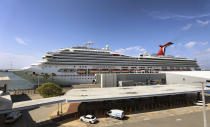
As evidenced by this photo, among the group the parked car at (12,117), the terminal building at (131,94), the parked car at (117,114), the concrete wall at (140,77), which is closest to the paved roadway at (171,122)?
the parked car at (117,114)

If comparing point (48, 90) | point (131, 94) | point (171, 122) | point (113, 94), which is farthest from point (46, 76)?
point (171, 122)

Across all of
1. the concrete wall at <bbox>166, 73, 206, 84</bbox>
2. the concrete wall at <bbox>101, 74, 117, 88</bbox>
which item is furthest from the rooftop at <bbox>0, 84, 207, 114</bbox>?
the concrete wall at <bbox>166, 73, 206, 84</bbox>

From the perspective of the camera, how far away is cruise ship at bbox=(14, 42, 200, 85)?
4426 centimetres

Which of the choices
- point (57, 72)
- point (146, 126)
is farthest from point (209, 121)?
point (57, 72)

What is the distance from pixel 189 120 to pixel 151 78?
82.6 feet

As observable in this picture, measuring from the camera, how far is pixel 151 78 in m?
40.0

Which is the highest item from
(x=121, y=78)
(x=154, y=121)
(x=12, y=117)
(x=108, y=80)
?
(x=121, y=78)

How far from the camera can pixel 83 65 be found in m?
51.2

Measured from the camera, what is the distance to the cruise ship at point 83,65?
1742 inches

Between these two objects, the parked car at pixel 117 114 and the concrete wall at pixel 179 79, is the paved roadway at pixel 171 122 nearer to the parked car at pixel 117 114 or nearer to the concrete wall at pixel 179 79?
the parked car at pixel 117 114

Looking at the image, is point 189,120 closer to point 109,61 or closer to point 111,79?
point 111,79

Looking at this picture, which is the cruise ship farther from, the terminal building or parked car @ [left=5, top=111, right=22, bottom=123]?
parked car @ [left=5, top=111, right=22, bottom=123]

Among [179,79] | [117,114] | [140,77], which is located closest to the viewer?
[117,114]

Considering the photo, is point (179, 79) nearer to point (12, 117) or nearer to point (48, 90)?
point (48, 90)
